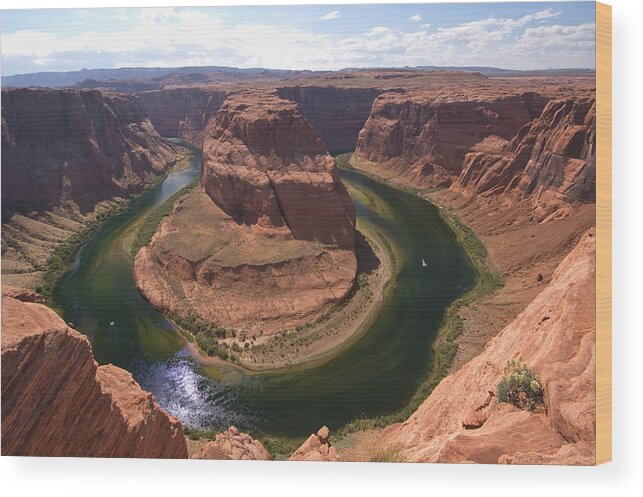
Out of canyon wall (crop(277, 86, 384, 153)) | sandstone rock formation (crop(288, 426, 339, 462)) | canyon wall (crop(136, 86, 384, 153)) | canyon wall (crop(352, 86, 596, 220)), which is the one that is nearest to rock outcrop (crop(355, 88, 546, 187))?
canyon wall (crop(352, 86, 596, 220))

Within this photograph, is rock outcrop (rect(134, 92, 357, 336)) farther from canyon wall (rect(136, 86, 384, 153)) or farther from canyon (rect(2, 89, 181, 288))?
canyon wall (rect(136, 86, 384, 153))

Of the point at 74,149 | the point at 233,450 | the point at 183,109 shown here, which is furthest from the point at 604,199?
the point at 183,109

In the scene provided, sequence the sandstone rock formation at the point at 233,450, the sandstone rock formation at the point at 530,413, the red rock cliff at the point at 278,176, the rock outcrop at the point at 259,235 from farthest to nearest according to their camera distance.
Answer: the red rock cliff at the point at 278,176 < the rock outcrop at the point at 259,235 < the sandstone rock formation at the point at 233,450 < the sandstone rock formation at the point at 530,413

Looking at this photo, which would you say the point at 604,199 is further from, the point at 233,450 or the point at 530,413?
the point at 233,450

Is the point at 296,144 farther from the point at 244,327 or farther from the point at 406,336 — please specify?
the point at 406,336

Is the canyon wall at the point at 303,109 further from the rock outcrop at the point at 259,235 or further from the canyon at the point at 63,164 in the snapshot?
the rock outcrop at the point at 259,235

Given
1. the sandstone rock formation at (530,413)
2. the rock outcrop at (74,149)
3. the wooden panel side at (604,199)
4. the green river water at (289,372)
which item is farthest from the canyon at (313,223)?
the green river water at (289,372)

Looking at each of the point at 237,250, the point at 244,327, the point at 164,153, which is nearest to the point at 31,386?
the point at 244,327
